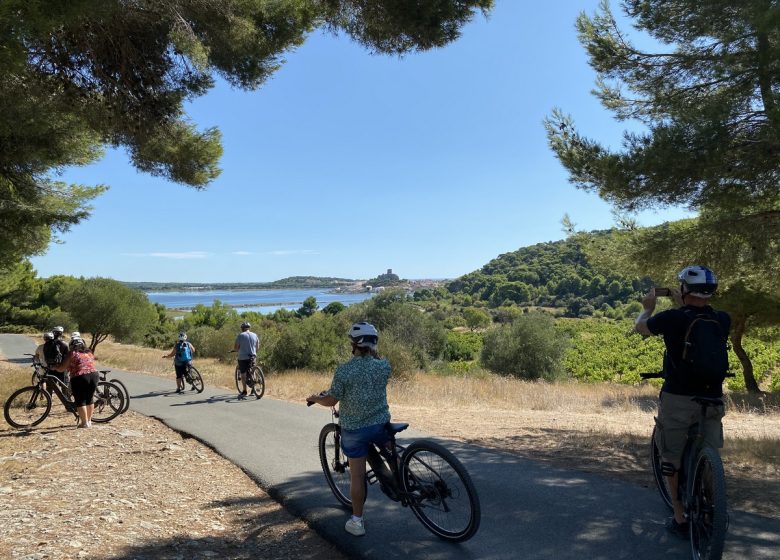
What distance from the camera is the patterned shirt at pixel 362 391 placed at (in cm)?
397

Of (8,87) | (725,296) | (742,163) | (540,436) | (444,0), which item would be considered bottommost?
(540,436)

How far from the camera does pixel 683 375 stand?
348 cm

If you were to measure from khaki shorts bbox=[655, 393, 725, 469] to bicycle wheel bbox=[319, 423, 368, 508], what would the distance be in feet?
8.70

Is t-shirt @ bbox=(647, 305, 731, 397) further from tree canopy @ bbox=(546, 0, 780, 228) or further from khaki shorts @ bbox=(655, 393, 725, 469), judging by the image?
tree canopy @ bbox=(546, 0, 780, 228)

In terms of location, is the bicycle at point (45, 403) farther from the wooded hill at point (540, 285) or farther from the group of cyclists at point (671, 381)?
the wooded hill at point (540, 285)

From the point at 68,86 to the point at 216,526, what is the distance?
6919 mm

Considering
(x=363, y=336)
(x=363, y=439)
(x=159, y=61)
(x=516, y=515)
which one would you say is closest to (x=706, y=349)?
(x=516, y=515)

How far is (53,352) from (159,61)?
6055 mm

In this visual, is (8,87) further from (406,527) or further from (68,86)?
(406,527)

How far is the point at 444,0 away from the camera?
7809mm

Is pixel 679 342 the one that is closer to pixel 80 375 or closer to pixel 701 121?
pixel 701 121

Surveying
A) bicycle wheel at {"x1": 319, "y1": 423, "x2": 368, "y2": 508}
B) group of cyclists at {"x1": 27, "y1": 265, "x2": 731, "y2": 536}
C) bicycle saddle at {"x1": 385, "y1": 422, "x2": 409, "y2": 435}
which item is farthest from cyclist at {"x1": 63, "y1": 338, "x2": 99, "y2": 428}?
bicycle saddle at {"x1": 385, "y1": 422, "x2": 409, "y2": 435}

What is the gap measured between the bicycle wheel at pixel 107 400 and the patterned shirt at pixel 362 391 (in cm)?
798

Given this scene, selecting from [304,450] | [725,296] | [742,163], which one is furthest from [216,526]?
[725,296]
